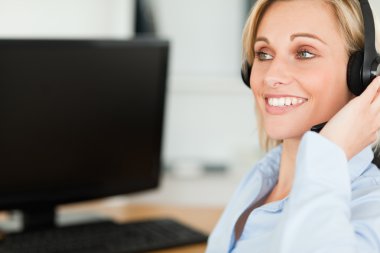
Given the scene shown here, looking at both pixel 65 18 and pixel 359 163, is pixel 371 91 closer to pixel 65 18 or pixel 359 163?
pixel 359 163

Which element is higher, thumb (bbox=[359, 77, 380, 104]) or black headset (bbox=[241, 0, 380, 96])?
black headset (bbox=[241, 0, 380, 96])

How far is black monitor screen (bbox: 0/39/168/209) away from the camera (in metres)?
1.81

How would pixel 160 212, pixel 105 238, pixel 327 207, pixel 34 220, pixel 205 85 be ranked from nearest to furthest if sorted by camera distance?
1. pixel 327 207
2. pixel 105 238
3. pixel 34 220
4. pixel 160 212
5. pixel 205 85

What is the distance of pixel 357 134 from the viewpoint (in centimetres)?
121

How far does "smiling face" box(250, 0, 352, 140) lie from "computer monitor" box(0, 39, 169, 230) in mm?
680

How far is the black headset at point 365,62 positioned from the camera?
1.22m

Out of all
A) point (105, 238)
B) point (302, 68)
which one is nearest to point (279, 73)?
point (302, 68)

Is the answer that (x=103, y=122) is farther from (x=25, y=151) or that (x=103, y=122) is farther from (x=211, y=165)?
(x=211, y=165)

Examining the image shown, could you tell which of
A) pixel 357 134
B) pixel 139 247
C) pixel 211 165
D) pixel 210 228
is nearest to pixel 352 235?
pixel 357 134

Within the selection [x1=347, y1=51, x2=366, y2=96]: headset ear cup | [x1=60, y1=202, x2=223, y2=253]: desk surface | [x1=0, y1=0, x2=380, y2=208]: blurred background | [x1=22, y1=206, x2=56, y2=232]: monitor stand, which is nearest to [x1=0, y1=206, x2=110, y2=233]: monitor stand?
[x1=22, y1=206, x2=56, y2=232]: monitor stand

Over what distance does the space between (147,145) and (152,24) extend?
0.58 m

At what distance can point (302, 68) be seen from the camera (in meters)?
1.29

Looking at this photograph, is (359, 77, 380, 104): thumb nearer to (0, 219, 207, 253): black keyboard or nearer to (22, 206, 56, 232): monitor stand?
(0, 219, 207, 253): black keyboard

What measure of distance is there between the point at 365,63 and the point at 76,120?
0.91 meters
